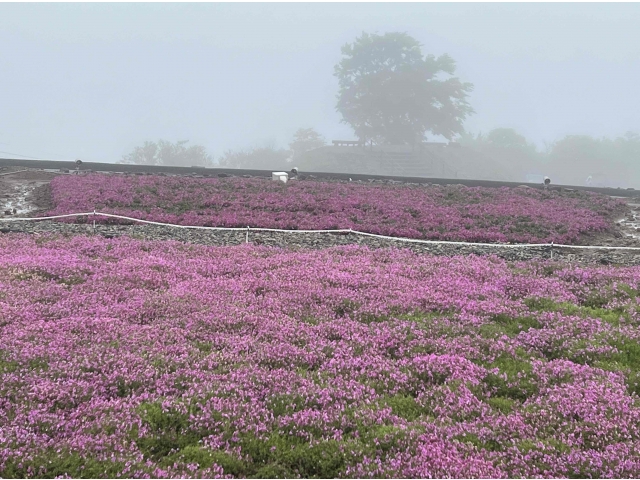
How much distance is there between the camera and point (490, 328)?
8.76 meters

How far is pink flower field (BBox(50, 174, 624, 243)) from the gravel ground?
1.50m

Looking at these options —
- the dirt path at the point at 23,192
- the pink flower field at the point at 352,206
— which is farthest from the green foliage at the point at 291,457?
the dirt path at the point at 23,192

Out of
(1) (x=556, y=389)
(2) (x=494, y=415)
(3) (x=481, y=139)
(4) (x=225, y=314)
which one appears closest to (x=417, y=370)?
(2) (x=494, y=415)

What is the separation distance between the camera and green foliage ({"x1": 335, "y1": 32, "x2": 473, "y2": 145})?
96.6 metres

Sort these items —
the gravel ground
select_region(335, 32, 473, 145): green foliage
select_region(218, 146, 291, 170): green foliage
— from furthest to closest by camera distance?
select_region(218, 146, 291, 170): green foliage, select_region(335, 32, 473, 145): green foliage, the gravel ground

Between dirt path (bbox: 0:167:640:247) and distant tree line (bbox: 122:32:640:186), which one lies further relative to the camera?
distant tree line (bbox: 122:32:640:186)

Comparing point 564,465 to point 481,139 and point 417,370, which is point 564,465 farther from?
point 481,139

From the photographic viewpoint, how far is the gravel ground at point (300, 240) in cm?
1541

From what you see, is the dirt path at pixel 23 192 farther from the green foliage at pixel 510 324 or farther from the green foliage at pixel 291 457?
the green foliage at pixel 510 324

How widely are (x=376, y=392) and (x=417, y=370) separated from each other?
2.84ft

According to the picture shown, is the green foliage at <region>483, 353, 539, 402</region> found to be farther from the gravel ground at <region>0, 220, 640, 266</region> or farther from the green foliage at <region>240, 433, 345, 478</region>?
the gravel ground at <region>0, 220, 640, 266</region>

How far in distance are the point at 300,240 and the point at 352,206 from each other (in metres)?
7.26

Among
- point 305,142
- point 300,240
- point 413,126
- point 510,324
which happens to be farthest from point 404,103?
point 510,324

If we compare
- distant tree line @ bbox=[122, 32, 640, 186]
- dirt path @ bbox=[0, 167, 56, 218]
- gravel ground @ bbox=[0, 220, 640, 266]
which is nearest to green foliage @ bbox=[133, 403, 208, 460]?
gravel ground @ bbox=[0, 220, 640, 266]
